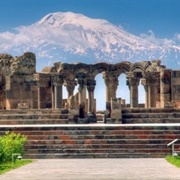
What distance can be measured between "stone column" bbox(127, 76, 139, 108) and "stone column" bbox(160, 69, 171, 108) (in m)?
5.47

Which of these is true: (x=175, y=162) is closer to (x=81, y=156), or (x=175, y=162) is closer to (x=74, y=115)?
(x=81, y=156)

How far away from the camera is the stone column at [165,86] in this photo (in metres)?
35.7

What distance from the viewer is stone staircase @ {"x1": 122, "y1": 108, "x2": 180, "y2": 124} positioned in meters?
30.3

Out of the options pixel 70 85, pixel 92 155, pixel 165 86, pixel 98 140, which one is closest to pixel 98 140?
pixel 98 140

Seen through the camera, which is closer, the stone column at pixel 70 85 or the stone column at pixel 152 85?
the stone column at pixel 152 85

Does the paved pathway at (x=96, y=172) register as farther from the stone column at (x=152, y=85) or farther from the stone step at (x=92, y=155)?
the stone column at (x=152, y=85)

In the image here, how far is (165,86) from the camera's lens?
118ft

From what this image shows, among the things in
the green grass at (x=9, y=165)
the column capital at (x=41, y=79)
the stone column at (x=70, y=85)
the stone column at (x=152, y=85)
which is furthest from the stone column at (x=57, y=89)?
the green grass at (x=9, y=165)

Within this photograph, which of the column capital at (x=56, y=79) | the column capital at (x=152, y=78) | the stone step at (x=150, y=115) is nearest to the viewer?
the stone step at (x=150, y=115)

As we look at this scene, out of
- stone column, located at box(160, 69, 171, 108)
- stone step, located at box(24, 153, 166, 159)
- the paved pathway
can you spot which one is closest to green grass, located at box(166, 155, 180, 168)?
the paved pathway

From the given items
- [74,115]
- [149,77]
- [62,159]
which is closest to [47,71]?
[149,77]

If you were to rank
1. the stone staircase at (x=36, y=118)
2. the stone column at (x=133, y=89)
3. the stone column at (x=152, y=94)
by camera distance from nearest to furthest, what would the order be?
the stone staircase at (x=36, y=118)
the stone column at (x=152, y=94)
the stone column at (x=133, y=89)

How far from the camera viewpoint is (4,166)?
62.7 feet

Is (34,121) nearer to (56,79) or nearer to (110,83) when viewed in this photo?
(56,79)
